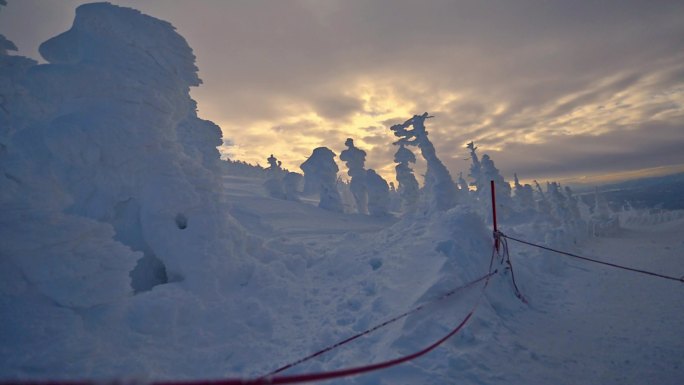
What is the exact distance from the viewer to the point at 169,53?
35.6 feet

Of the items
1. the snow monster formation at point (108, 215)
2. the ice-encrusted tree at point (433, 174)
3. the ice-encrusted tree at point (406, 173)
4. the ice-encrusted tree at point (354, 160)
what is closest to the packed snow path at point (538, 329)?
the snow monster formation at point (108, 215)

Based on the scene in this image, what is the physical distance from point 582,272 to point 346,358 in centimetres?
1385

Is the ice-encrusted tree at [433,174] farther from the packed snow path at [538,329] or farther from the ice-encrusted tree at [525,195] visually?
the ice-encrusted tree at [525,195]

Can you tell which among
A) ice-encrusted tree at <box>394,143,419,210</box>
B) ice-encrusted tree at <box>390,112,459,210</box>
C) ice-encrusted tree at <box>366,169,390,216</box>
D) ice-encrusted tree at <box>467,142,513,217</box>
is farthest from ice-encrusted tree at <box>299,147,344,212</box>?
ice-encrusted tree at <box>467,142,513,217</box>

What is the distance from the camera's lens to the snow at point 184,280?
527 centimetres

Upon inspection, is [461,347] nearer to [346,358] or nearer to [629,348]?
[346,358]

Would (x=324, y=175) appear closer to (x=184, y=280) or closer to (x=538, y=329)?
(x=184, y=280)

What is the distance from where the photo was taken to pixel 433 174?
36.2 m

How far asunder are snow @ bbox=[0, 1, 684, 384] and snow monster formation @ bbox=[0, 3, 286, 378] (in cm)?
3

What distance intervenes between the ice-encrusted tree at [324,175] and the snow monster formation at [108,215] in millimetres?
37458

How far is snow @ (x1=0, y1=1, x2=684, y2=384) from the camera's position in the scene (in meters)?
5.27

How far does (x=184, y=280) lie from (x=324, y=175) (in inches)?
1678

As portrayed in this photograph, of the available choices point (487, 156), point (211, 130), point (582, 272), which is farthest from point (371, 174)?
point (582, 272)

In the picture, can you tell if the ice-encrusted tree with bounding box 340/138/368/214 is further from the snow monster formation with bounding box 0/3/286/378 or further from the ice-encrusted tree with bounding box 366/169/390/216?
the snow monster formation with bounding box 0/3/286/378
